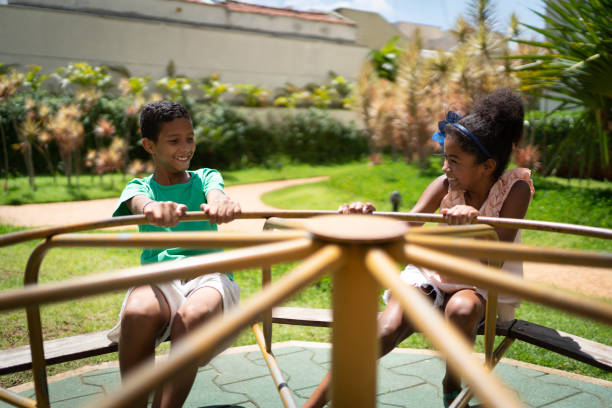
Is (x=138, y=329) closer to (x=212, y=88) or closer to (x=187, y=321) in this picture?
(x=187, y=321)

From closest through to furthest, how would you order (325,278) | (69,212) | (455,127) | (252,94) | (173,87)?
(455,127) < (325,278) < (69,212) < (173,87) < (252,94)

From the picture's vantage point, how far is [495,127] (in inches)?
83.9

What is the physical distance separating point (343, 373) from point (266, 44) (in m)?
18.8

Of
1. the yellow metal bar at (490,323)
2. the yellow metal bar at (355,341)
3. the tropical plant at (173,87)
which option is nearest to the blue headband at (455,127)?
the yellow metal bar at (490,323)

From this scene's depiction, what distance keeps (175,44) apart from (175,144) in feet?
50.9

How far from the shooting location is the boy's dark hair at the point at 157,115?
2033mm

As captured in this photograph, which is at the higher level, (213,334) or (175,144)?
(175,144)

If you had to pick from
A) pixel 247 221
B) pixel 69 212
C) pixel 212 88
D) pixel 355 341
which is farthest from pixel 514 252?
pixel 212 88

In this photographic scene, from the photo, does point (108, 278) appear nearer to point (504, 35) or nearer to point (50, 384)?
point (50, 384)

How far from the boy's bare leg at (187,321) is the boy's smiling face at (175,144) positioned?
0.61 metres

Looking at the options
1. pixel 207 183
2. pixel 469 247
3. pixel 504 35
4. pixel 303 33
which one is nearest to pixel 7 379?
pixel 207 183

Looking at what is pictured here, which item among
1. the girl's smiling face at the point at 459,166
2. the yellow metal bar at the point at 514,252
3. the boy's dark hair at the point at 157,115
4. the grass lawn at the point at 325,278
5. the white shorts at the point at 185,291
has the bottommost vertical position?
the grass lawn at the point at 325,278

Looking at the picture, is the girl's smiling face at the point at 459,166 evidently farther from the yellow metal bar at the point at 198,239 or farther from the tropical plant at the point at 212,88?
the tropical plant at the point at 212,88

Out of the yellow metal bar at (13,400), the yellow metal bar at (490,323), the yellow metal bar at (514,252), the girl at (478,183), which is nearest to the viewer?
the yellow metal bar at (514,252)
